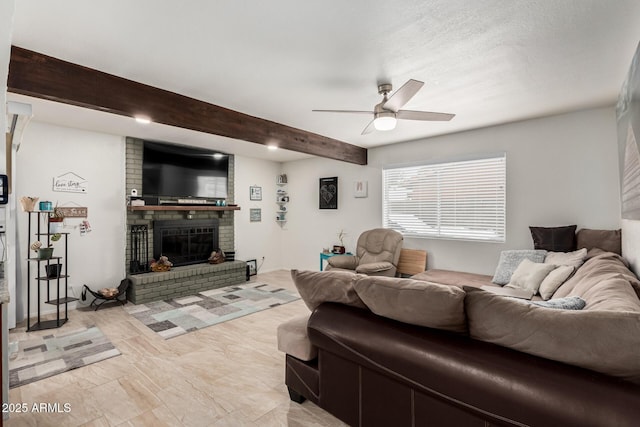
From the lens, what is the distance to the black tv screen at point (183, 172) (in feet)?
15.5

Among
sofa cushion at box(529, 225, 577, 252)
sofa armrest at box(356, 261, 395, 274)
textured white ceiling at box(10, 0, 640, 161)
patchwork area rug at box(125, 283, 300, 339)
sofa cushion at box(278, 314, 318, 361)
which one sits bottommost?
patchwork area rug at box(125, 283, 300, 339)

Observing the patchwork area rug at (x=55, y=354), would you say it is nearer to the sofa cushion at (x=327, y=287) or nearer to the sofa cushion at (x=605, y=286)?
the sofa cushion at (x=327, y=287)

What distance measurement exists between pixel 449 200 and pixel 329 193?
2.29 m

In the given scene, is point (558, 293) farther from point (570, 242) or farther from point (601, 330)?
point (601, 330)

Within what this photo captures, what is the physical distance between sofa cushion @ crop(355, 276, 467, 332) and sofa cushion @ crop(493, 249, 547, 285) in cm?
238

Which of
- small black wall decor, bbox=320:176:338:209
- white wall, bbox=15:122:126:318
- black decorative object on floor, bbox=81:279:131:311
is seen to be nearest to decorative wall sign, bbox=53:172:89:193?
white wall, bbox=15:122:126:318

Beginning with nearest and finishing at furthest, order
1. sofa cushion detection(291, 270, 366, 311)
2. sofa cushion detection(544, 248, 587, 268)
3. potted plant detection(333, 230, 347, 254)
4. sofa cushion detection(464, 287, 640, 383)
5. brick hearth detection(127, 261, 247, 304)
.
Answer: sofa cushion detection(464, 287, 640, 383) → sofa cushion detection(291, 270, 366, 311) → sofa cushion detection(544, 248, 587, 268) → brick hearth detection(127, 261, 247, 304) → potted plant detection(333, 230, 347, 254)

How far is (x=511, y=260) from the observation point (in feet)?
11.3

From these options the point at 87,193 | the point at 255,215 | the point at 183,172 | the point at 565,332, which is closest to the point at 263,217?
the point at 255,215

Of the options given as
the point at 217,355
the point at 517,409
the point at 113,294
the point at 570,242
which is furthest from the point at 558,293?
the point at 113,294

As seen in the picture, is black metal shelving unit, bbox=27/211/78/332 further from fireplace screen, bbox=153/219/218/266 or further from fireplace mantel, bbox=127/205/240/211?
fireplace screen, bbox=153/219/218/266

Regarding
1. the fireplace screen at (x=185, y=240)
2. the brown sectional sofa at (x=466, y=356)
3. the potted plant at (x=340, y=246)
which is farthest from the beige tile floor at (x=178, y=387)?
the potted plant at (x=340, y=246)

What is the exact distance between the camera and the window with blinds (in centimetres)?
403

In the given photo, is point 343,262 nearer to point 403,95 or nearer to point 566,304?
point 403,95
